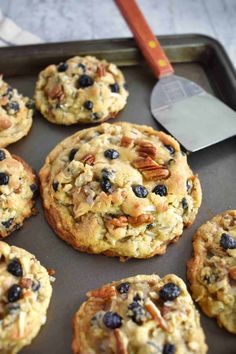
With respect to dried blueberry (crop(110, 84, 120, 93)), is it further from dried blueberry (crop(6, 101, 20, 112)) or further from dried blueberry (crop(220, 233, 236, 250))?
dried blueberry (crop(220, 233, 236, 250))

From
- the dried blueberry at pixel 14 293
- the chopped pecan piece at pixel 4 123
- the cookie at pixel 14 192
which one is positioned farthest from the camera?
the chopped pecan piece at pixel 4 123

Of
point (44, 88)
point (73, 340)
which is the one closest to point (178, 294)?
point (73, 340)

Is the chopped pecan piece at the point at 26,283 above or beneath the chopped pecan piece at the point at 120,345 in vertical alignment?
above

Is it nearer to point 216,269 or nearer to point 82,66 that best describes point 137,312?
point 216,269

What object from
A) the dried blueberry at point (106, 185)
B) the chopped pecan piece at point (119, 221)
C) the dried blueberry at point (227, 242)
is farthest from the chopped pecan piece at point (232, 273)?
the dried blueberry at point (106, 185)

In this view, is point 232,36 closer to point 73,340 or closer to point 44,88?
point 44,88

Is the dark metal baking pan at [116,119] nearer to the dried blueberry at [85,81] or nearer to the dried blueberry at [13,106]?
the dried blueberry at [13,106]
